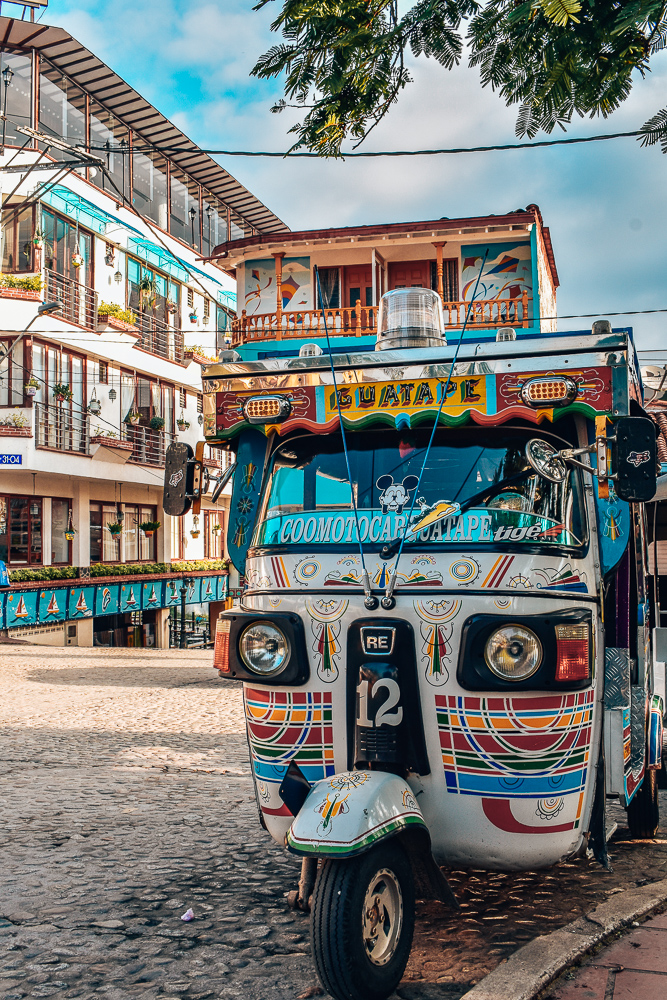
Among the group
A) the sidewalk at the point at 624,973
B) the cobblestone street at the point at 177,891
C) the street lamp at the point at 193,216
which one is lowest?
the cobblestone street at the point at 177,891

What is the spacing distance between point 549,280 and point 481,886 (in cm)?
2958

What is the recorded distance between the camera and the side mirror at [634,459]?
13.3ft

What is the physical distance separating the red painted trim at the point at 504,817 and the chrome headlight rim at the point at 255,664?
41.7 inches

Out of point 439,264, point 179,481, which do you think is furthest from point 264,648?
point 439,264

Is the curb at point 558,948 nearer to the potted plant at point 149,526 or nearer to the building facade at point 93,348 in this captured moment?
the building facade at point 93,348

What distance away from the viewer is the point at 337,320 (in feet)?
84.5

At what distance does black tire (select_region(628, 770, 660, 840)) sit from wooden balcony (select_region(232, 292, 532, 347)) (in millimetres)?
18270

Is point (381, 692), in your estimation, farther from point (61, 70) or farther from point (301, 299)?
point (61, 70)

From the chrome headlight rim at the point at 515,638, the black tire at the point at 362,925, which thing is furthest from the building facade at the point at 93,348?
the black tire at the point at 362,925

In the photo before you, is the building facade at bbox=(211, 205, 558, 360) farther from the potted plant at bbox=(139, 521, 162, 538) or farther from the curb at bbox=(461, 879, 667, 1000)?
the curb at bbox=(461, 879, 667, 1000)

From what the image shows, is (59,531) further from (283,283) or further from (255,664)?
Result: (255,664)

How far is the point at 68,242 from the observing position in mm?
26234

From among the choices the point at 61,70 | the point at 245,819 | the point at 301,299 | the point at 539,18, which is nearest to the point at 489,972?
the point at 245,819

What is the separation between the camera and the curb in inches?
143
